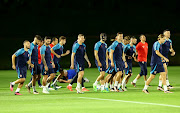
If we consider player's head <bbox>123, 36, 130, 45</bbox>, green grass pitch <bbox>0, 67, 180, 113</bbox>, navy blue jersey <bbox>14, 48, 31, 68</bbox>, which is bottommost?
green grass pitch <bbox>0, 67, 180, 113</bbox>

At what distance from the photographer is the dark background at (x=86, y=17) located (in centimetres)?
4278

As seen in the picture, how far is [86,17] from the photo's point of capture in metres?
45.3

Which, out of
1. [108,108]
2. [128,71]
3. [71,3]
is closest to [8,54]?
[71,3]

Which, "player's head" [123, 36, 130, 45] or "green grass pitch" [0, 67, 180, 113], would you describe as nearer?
"green grass pitch" [0, 67, 180, 113]

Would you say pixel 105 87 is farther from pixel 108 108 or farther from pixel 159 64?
pixel 108 108

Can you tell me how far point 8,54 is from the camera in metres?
35.3

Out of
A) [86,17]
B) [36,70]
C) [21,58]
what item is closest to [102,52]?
[36,70]

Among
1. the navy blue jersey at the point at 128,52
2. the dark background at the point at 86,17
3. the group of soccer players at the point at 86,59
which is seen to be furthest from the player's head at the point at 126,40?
the dark background at the point at 86,17

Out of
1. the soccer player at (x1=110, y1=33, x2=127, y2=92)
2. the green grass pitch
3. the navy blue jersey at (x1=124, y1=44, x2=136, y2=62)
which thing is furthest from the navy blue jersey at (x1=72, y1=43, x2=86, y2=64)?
the navy blue jersey at (x1=124, y1=44, x2=136, y2=62)

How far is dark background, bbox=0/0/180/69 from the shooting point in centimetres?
4278

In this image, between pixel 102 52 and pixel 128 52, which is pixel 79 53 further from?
pixel 128 52

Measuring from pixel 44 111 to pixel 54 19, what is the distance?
35.4m

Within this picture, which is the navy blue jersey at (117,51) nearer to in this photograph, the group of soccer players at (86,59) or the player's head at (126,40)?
the group of soccer players at (86,59)

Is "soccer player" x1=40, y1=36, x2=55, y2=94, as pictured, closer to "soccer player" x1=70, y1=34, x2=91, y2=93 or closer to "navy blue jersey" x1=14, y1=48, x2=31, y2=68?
"navy blue jersey" x1=14, y1=48, x2=31, y2=68
